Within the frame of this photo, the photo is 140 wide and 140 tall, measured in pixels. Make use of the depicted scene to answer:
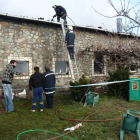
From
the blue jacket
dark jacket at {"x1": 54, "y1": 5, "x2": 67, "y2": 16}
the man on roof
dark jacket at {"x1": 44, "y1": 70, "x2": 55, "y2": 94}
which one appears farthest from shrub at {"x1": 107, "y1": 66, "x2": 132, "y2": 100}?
dark jacket at {"x1": 54, "y1": 5, "x2": 67, "y2": 16}

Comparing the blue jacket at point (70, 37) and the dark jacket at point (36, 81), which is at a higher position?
the blue jacket at point (70, 37)

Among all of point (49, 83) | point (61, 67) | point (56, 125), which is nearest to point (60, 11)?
point (61, 67)

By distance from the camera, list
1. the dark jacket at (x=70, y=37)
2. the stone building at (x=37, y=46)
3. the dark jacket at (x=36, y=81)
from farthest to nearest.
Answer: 1. the dark jacket at (x=70, y=37)
2. the stone building at (x=37, y=46)
3. the dark jacket at (x=36, y=81)

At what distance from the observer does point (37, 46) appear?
852 centimetres

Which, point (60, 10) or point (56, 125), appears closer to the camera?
point (56, 125)

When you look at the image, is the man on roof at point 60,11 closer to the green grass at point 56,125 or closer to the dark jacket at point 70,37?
the dark jacket at point 70,37

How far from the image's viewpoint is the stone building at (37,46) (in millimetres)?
7844

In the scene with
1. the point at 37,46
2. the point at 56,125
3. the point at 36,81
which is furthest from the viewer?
the point at 37,46

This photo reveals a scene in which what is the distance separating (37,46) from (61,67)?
1.86 metres

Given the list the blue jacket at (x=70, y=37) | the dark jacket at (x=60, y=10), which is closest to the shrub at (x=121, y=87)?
the blue jacket at (x=70, y=37)

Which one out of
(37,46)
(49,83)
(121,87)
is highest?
(37,46)

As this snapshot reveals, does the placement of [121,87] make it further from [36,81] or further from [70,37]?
[36,81]

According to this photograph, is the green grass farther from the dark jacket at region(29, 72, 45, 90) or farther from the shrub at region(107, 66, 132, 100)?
the shrub at region(107, 66, 132, 100)

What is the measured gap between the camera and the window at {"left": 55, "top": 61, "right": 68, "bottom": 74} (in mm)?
9177
